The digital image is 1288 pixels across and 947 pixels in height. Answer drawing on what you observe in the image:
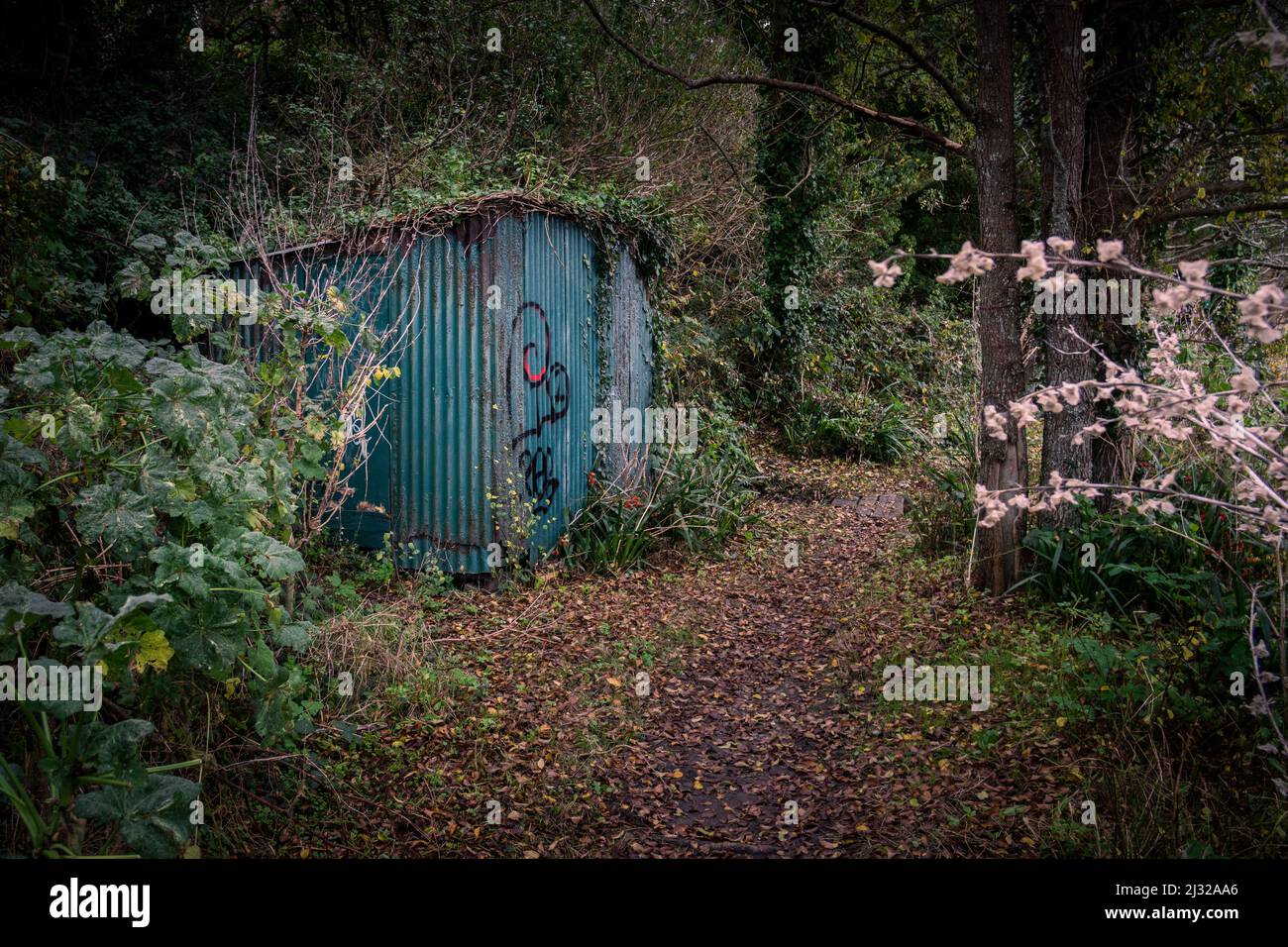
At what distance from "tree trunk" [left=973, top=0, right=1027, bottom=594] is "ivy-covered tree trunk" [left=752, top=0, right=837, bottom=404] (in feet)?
15.4

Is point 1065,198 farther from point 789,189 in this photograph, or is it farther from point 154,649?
point 154,649

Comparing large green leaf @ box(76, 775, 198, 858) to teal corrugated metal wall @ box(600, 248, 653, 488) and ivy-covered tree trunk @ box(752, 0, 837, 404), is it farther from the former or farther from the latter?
ivy-covered tree trunk @ box(752, 0, 837, 404)

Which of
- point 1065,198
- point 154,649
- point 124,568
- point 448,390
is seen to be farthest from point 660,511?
point 154,649

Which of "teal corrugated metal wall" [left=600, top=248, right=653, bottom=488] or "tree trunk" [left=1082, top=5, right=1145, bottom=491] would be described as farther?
"teal corrugated metal wall" [left=600, top=248, right=653, bottom=488]

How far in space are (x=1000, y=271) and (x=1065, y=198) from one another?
0.71 metres

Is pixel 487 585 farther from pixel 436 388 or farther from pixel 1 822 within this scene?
pixel 1 822

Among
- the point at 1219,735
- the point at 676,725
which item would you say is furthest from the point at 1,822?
the point at 1219,735

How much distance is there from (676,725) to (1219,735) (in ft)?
9.52

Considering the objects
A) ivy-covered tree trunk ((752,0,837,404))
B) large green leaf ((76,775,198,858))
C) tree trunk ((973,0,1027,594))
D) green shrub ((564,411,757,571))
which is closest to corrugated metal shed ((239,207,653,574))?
green shrub ((564,411,757,571))

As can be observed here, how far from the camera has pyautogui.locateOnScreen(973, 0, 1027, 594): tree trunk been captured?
22.5 feet

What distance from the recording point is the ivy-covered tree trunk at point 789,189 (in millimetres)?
11625

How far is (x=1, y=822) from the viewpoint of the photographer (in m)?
3.43

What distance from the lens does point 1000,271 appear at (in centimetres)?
687

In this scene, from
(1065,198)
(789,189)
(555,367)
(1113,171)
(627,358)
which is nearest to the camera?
(1065,198)
